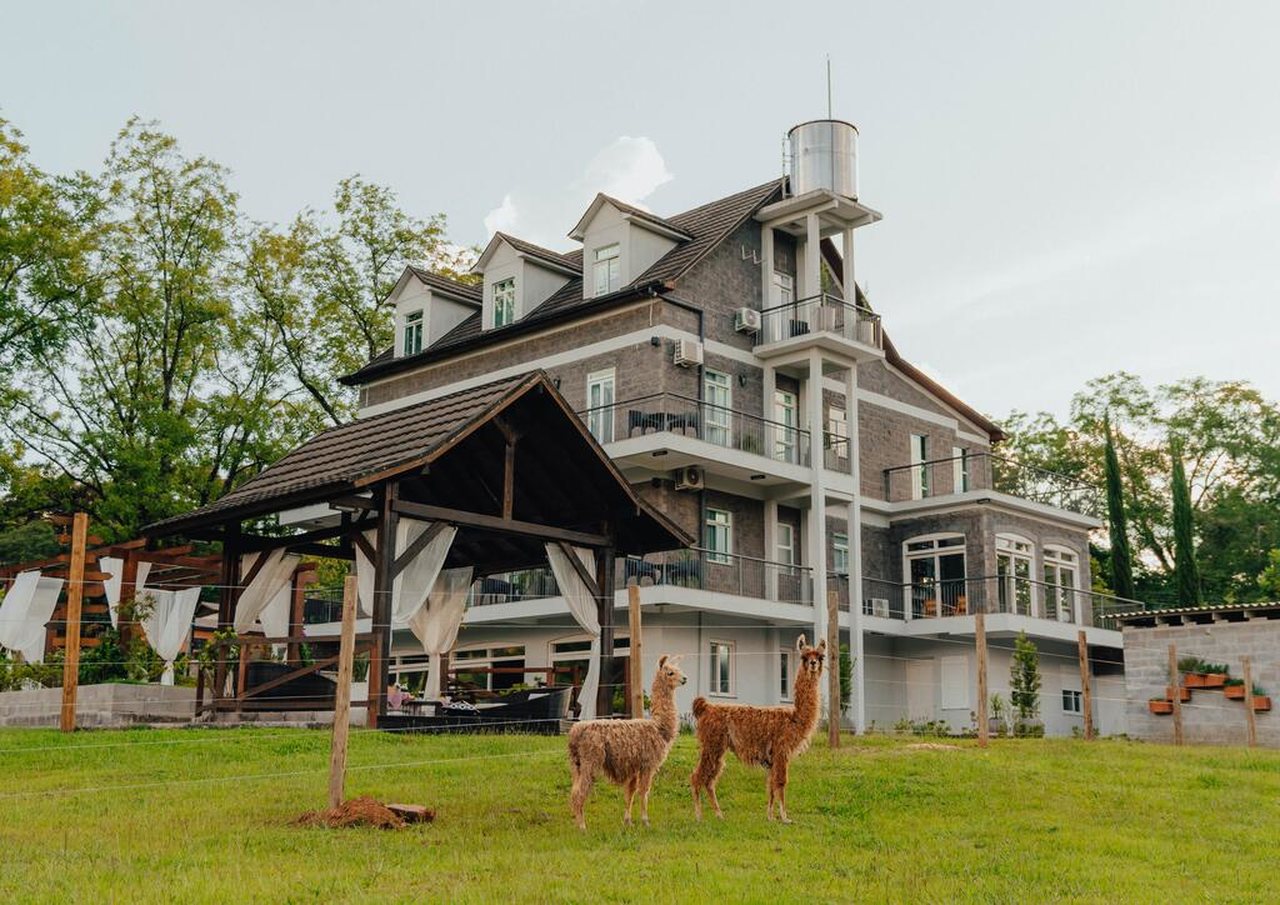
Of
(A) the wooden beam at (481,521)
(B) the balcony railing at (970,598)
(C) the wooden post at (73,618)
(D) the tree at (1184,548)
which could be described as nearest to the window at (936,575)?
(B) the balcony railing at (970,598)

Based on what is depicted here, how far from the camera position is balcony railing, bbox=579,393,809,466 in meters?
32.1

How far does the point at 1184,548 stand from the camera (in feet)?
149

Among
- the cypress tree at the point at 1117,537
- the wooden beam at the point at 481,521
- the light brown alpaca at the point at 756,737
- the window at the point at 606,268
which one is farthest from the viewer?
the cypress tree at the point at 1117,537

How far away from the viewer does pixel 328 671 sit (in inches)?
958

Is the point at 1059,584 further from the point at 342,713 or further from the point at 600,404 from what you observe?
the point at 342,713

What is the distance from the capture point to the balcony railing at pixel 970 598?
35750 mm

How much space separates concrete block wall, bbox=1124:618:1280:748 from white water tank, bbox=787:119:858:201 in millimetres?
12940

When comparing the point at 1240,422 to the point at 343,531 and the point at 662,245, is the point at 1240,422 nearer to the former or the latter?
the point at 662,245

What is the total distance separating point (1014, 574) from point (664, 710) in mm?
25662

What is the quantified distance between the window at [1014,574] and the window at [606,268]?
11537 mm

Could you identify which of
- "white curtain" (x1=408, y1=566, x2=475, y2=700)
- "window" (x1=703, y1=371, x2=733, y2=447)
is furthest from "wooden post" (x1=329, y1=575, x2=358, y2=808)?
"window" (x1=703, y1=371, x2=733, y2=447)

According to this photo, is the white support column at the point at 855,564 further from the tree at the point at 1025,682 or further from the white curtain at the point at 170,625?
the white curtain at the point at 170,625

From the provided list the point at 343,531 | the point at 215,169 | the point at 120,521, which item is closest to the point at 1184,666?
the point at 343,531

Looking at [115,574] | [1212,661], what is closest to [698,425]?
[1212,661]
